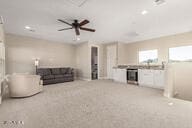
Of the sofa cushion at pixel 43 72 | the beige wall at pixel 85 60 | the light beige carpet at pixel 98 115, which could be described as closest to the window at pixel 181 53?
the light beige carpet at pixel 98 115

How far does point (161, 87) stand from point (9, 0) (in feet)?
19.4

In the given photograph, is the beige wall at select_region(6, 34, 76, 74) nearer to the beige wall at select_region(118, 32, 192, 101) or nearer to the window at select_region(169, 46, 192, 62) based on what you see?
the beige wall at select_region(118, 32, 192, 101)

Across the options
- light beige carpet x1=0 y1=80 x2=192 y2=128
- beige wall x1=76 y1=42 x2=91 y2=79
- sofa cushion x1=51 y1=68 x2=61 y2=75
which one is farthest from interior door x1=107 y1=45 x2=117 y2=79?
light beige carpet x1=0 y1=80 x2=192 y2=128

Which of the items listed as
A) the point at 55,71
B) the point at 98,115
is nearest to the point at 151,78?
the point at 98,115

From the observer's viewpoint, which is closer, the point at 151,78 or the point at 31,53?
the point at 151,78

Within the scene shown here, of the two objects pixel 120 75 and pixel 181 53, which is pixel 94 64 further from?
pixel 181 53

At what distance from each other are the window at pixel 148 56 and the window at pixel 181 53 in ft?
2.59

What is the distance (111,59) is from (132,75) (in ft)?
8.28

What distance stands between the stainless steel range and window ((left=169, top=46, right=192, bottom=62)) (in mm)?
2225

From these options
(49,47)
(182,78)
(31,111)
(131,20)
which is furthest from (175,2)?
(49,47)

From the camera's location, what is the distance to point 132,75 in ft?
18.8

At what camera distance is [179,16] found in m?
3.54

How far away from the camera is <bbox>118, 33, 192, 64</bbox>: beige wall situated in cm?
550

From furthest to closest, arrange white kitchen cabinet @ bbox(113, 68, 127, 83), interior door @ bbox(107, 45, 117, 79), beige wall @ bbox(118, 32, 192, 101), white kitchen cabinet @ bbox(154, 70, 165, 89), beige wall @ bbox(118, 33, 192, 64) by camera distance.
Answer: interior door @ bbox(107, 45, 117, 79) → white kitchen cabinet @ bbox(113, 68, 127, 83) → beige wall @ bbox(118, 33, 192, 64) → white kitchen cabinet @ bbox(154, 70, 165, 89) → beige wall @ bbox(118, 32, 192, 101)
